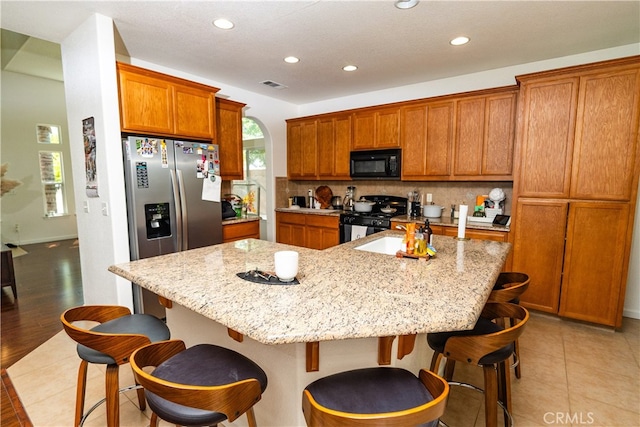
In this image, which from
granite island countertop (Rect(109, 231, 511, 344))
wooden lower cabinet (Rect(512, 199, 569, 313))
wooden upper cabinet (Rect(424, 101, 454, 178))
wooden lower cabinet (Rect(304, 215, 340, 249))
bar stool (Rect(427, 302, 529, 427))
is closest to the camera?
granite island countertop (Rect(109, 231, 511, 344))

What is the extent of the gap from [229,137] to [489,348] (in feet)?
11.4

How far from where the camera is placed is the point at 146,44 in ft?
9.46

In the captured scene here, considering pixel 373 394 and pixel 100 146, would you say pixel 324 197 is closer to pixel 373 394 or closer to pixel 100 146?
pixel 100 146

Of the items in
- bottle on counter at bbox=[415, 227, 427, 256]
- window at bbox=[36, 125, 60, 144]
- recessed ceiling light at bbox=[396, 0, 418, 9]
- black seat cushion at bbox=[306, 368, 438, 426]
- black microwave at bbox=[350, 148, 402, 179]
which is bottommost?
black seat cushion at bbox=[306, 368, 438, 426]

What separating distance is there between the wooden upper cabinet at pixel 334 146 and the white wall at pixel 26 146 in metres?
5.69

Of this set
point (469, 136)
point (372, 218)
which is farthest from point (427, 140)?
point (372, 218)

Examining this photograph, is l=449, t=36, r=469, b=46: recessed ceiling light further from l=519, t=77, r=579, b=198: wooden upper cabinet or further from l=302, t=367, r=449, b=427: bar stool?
l=302, t=367, r=449, b=427: bar stool

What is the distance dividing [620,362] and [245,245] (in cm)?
294

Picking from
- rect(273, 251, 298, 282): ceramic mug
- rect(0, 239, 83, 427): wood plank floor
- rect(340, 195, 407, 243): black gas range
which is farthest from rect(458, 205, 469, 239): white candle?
rect(0, 239, 83, 427): wood plank floor

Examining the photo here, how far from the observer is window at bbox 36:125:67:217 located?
6309 millimetres

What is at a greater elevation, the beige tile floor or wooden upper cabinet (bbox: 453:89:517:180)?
wooden upper cabinet (bbox: 453:89:517:180)

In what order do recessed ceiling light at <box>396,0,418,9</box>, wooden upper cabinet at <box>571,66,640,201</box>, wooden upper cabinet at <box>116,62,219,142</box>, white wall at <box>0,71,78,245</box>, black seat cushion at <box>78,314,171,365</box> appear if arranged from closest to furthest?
black seat cushion at <box>78,314,171,365</box> → recessed ceiling light at <box>396,0,418,9</box> → wooden upper cabinet at <box>571,66,640,201</box> → wooden upper cabinet at <box>116,62,219,142</box> → white wall at <box>0,71,78,245</box>

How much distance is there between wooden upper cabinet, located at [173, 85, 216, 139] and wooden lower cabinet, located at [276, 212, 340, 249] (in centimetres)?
176

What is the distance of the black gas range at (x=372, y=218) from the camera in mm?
3895
